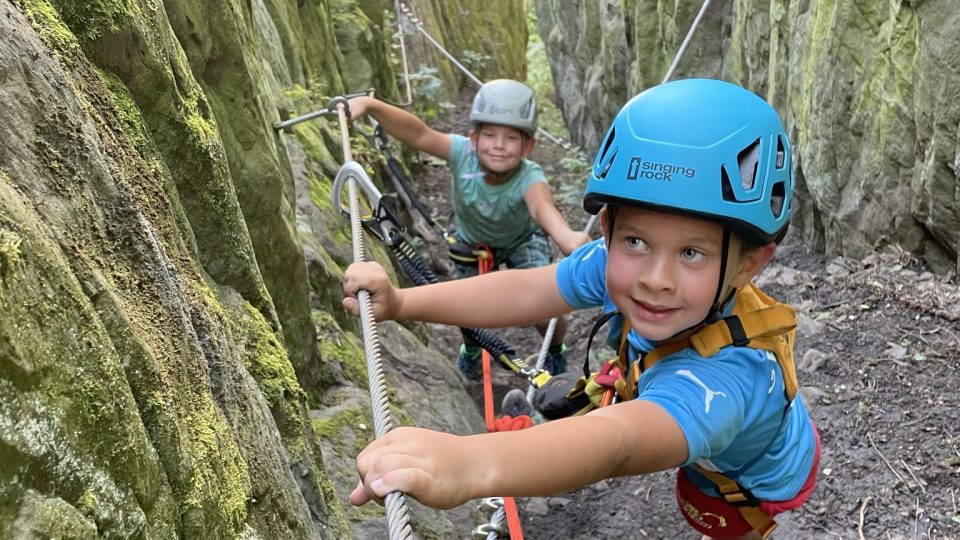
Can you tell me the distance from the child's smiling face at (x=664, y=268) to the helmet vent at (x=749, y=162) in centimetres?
18

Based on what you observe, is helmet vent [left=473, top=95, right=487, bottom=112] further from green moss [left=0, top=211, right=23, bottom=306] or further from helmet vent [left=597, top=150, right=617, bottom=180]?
green moss [left=0, top=211, right=23, bottom=306]

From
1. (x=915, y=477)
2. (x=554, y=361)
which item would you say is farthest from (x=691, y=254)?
(x=554, y=361)

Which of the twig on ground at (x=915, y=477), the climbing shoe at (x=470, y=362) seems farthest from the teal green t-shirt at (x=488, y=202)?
the twig on ground at (x=915, y=477)

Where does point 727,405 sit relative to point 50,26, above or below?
below

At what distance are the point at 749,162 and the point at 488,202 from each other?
377 centimetres

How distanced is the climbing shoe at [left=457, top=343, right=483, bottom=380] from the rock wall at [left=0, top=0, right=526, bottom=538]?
9.47ft

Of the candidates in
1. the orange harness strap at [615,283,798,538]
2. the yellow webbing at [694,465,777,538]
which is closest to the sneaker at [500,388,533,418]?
the yellow webbing at [694,465,777,538]

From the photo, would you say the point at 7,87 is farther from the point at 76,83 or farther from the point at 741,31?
the point at 741,31

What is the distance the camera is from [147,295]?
1.40m

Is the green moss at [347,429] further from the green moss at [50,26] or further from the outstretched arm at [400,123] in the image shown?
the outstretched arm at [400,123]

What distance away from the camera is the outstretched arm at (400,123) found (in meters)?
5.38

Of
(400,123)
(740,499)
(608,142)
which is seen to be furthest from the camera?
(400,123)

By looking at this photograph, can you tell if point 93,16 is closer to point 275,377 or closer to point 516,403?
point 275,377

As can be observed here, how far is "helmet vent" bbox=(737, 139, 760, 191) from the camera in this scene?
2.32 metres
